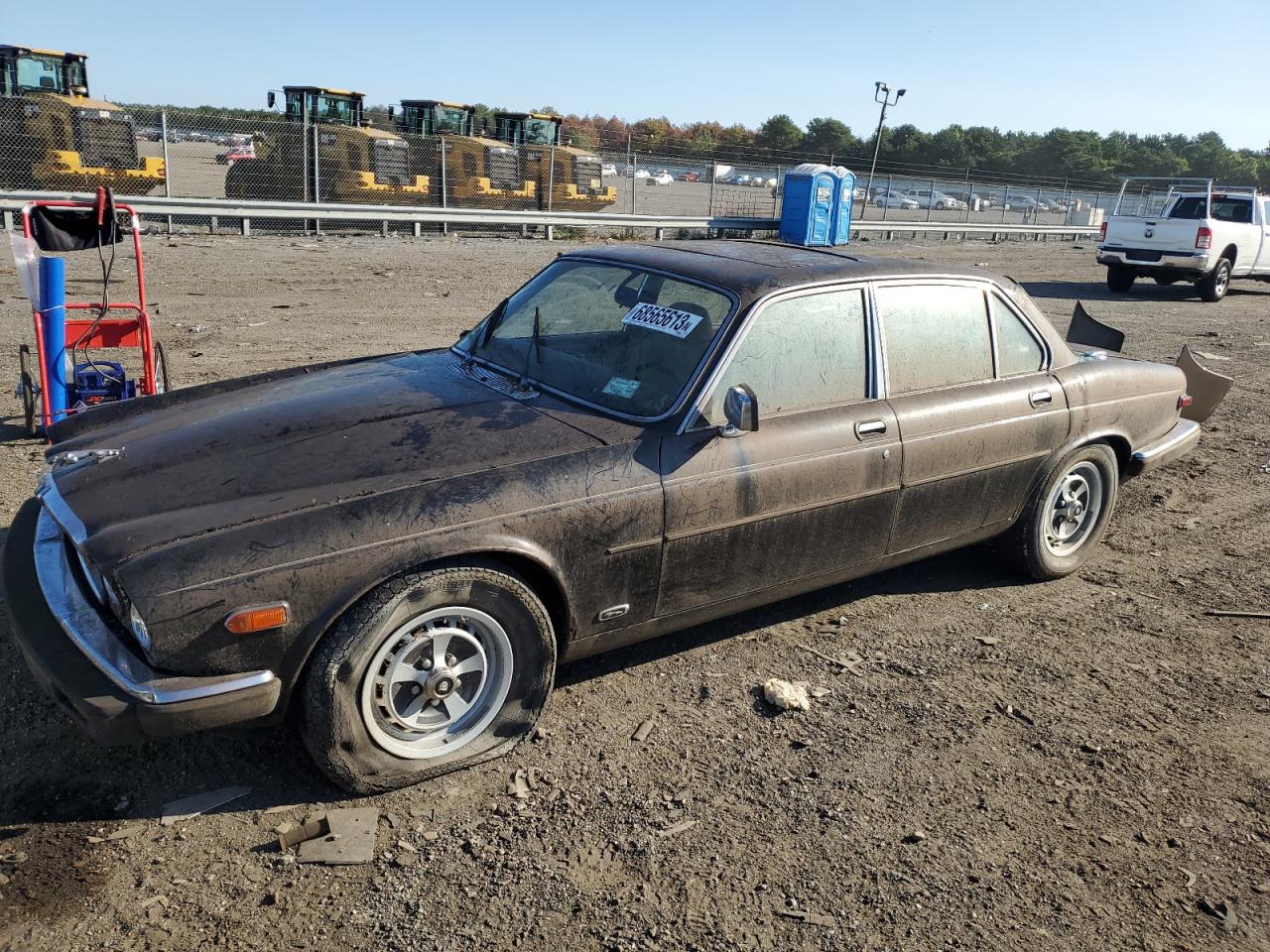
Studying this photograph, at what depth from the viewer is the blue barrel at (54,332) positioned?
580 centimetres

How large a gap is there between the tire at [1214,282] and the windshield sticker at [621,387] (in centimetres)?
1662

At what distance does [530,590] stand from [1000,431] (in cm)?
247

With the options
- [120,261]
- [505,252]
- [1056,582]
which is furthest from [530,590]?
[505,252]

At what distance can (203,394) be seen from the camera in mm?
4148

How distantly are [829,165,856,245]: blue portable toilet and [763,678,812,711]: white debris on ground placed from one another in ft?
59.9

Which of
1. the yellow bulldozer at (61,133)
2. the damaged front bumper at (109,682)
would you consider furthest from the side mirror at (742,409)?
the yellow bulldozer at (61,133)

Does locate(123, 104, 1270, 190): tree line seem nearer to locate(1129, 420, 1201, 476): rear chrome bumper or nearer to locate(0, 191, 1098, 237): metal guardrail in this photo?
locate(0, 191, 1098, 237): metal guardrail

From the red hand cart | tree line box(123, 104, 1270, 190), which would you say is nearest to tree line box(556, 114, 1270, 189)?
tree line box(123, 104, 1270, 190)

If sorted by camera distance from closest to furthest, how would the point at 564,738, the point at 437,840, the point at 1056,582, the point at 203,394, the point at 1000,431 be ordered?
the point at 437,840 < the point at 564,738 < the point at 203,394 < the point at 1000,431 < the point at 1056,582

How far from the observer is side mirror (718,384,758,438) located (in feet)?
11.5

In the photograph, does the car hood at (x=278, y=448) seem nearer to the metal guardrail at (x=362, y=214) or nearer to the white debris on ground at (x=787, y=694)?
the white debris on ground at (x=787, y=694)

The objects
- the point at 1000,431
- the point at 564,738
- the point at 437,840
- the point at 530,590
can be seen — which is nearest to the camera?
the point at 437,840

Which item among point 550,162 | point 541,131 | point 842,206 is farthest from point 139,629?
point 541,131

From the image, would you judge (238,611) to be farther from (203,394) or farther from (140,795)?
(203,394)
